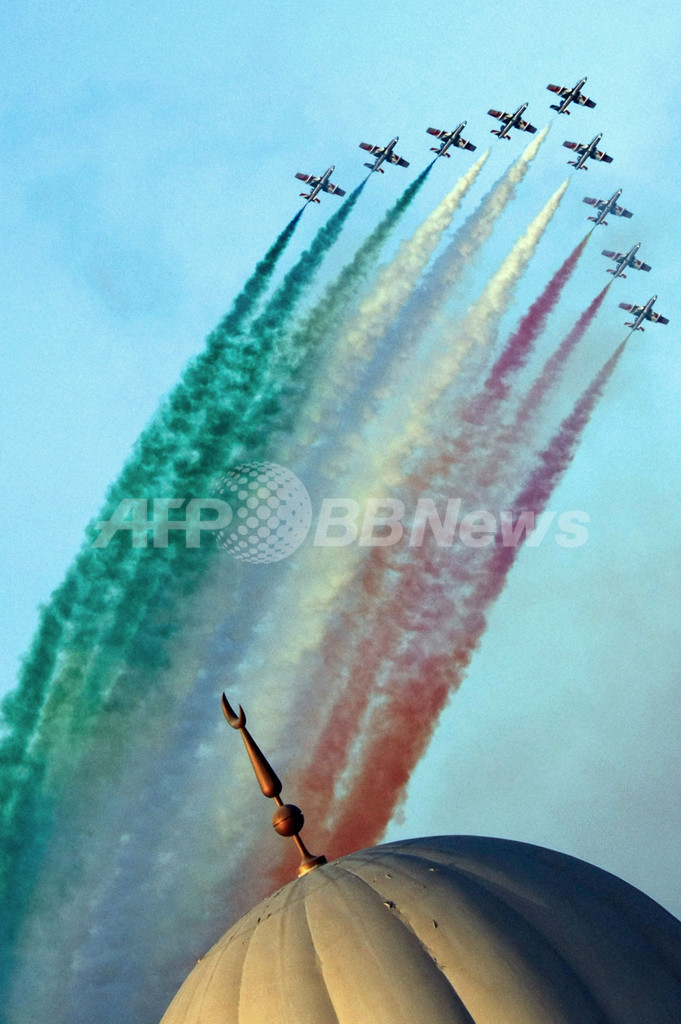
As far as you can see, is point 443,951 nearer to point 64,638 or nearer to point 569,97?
point 64,638

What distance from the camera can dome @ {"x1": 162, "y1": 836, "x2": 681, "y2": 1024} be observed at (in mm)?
18484

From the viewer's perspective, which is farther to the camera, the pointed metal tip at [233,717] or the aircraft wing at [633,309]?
the aircraft wing at [633,309]

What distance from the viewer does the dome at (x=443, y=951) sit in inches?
728

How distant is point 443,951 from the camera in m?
19.1

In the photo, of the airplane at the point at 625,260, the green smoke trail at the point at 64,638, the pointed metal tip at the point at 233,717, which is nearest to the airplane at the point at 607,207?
the airplane at the point at 625,260

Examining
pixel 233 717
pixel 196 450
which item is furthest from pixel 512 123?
pixel 233 717

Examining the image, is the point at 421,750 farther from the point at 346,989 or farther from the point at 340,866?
the point at 346,989

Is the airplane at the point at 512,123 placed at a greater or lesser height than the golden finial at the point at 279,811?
greater

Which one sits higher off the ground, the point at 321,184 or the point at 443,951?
the point at 321,184

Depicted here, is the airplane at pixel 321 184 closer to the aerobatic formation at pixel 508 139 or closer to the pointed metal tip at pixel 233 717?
the aerobatic formation at pixel 508 139

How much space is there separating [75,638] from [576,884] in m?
31.5

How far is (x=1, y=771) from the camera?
4747 cm

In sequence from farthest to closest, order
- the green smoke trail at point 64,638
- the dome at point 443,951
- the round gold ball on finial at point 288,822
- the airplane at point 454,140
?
the airplane at point 454,140, the green smoke trail at point 64,638, the round gold ball on finial at point 288,822, the dome at point 443,951

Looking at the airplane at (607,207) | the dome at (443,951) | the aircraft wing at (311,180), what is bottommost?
the dome at (443,951)
